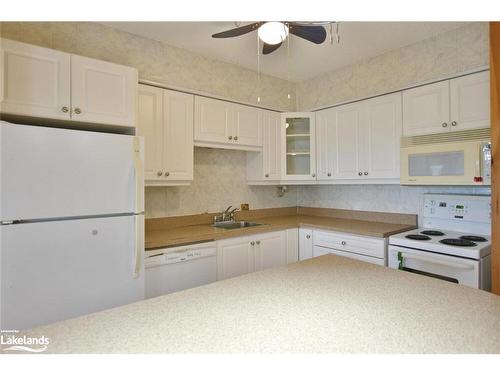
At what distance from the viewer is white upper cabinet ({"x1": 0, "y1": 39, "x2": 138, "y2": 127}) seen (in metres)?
1.53

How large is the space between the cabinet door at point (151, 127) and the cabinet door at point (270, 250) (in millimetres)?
1064

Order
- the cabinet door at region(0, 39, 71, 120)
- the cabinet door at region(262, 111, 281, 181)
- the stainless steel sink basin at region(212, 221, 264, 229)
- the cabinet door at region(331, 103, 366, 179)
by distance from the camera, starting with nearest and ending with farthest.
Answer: the cabinet door at region(0, 39, 71, 120) < the cabinet door at region(331, 103, 366, 179) < the stainless steel sink basin at region(212, 221, 264, 229) < the cabinet door at region(262, 111, 281, 181)

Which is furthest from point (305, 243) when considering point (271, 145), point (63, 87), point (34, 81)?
point (34, 81)

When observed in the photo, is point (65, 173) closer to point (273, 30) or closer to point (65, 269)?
point (65, 269)

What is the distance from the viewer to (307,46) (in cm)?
263

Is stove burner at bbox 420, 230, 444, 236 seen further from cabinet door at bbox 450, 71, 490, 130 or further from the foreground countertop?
the foreground countertop

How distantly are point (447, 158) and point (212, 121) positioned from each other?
1.94 metres

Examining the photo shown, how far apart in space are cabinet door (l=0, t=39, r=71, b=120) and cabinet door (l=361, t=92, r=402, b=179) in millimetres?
2409

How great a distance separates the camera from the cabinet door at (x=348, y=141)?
273 centimetres

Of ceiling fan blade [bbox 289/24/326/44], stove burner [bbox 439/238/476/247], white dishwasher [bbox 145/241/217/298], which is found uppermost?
ceiling fan blade [bbox 289/24/326/44]

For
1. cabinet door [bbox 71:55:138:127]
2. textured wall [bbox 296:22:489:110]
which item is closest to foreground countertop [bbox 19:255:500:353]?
cabinet door [bbox 71:55:138:127]

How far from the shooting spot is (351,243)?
2498mm
